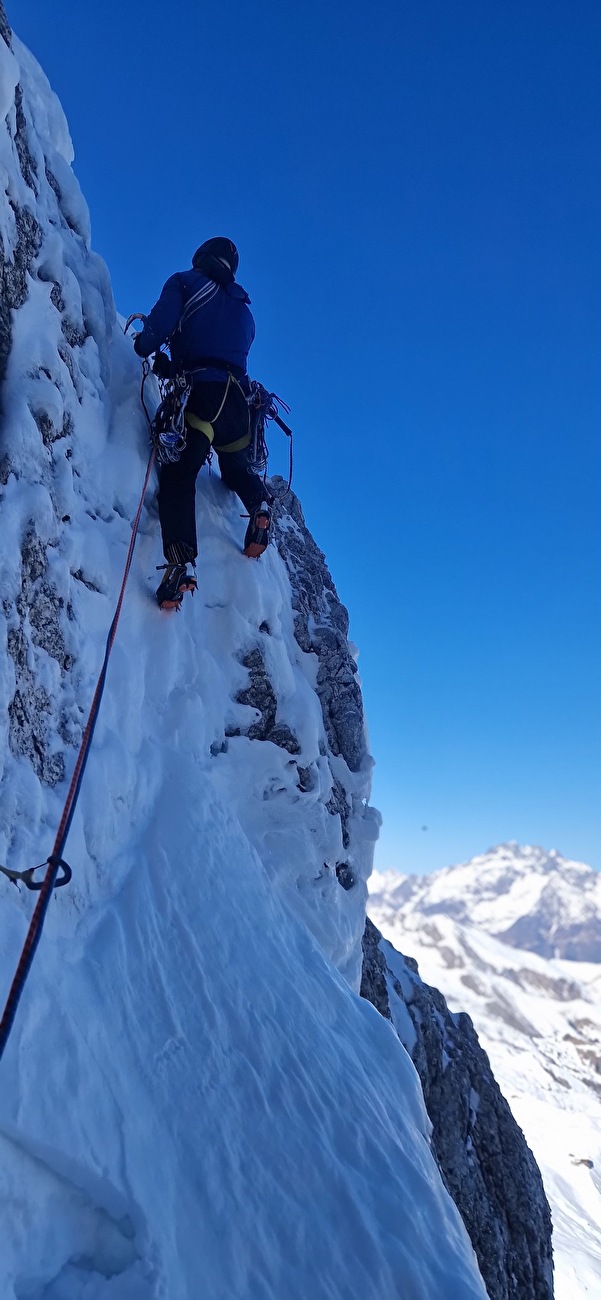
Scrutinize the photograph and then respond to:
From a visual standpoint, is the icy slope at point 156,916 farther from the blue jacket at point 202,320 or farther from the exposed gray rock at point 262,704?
the blue jacket at point 202,320

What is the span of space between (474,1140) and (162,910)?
7258 millimetres

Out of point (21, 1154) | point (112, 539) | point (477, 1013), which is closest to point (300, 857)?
point (112, 539)

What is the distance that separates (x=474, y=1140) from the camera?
9156mm

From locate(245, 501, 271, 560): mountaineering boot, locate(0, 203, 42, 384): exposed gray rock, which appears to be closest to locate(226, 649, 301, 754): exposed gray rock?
locate(245, 501, 271, 560): mountaineering boot

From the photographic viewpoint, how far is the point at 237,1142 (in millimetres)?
3525

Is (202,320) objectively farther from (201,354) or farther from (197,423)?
(197,423)

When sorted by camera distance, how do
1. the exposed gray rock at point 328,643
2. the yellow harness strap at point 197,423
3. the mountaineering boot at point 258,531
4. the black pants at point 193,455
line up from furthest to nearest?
the exposed gray rock at point 328,643, the mountaineering boot at point 258,531, the yellow harness strap at point 197,423, the black pants at point 193,455

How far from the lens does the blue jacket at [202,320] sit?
6.45 meters

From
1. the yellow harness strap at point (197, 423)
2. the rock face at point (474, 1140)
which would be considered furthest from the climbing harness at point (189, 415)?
the rock face at point (474, 1140)

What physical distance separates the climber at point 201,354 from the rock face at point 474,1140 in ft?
21.0

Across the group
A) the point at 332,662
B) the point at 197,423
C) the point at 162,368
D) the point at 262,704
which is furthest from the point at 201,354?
the point at 332,662

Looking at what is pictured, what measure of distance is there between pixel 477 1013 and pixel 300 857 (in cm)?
16454

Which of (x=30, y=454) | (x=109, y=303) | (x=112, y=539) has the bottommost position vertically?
(x=30, y=454)

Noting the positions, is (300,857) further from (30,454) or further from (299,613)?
(30,454)
